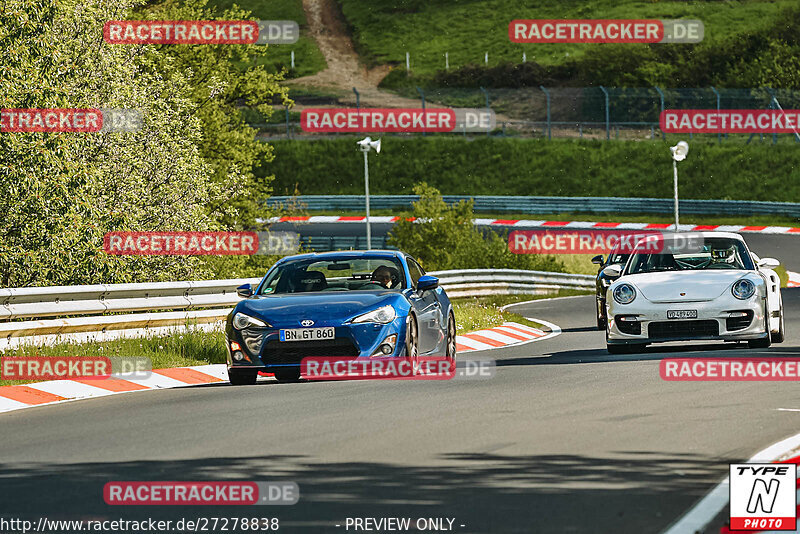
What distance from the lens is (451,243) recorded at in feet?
158

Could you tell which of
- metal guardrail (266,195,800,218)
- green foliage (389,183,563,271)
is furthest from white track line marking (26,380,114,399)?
metal guardrail (266,195,800,218)

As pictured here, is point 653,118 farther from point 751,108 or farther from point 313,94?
point 313,94

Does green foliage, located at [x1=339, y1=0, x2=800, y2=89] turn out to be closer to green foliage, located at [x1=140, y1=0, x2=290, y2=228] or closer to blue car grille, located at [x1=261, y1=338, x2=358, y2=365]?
green foliage, located at [x1=140, y1=0, x2=290, y2=228]

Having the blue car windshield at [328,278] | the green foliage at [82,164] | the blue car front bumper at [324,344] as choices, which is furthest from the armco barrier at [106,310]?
the green foliage at [82,164]

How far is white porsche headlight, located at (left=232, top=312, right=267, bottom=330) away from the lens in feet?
44.6

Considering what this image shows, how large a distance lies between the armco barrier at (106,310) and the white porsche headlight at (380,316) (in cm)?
436

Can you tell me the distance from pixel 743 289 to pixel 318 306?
516cm

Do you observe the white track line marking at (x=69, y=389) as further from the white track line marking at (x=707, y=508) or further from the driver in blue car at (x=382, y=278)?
the white track line marking at (x=707, y=508)

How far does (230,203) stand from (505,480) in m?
39.5

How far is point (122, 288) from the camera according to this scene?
1727cm

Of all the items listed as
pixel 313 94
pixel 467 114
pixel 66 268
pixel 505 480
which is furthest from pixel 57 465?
pixel 313 94

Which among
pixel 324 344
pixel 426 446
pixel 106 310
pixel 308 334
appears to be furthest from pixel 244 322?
pixel 426 446

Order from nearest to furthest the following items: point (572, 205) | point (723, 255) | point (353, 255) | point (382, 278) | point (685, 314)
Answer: point (382, 278)
point (353, 255)
point (685, 314)
point (723, 255)
point (572, 205)

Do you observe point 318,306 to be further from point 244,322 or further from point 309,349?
point 244,322
